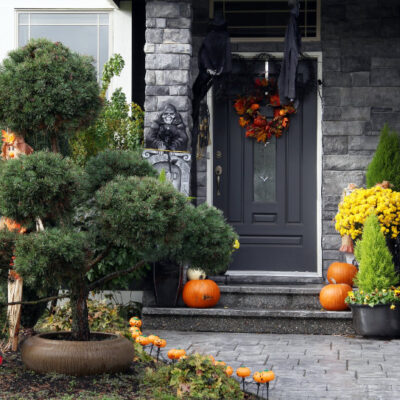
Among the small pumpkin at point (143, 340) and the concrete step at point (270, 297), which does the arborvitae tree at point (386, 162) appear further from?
the small pumpkin at point (143, 340)

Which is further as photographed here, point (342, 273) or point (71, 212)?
point (342, 273)

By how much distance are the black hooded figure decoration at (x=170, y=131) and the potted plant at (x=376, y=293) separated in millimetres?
1952

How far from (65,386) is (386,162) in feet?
14.7

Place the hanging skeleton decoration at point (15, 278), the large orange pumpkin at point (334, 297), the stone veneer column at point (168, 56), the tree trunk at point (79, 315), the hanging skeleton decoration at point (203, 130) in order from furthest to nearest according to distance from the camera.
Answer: the hanging skeleton decoration at point (203, 130)
the stone veneer column at point (168, 56)
the large orange pumpkin at point (334, 297)
the hanging skeleton decoration at point (15, 278)
the tree trunk at point (79, 315)

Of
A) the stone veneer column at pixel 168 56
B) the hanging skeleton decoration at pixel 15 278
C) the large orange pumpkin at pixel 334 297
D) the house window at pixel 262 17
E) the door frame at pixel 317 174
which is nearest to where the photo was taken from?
the hanging skeleton decoration at pixel 15 278

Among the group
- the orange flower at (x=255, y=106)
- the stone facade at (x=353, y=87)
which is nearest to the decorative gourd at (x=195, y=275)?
the stone facade at (x=353, y=87)

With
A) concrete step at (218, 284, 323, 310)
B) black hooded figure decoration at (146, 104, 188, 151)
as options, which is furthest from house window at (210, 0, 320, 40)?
concrete step at (218, 284, 323, 310)

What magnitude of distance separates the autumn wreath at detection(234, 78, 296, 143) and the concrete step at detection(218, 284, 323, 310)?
71.1 inches

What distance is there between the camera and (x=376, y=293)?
6.37 meters

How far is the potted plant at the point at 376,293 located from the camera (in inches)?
250

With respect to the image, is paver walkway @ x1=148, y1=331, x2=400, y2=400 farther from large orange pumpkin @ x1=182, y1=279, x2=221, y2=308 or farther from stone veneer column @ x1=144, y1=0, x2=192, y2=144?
stone veneer column @ x1=144, y1=0, x2=192, y2=144

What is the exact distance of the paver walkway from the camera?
14.7 feet

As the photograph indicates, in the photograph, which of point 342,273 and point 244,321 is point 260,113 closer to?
point 342,273

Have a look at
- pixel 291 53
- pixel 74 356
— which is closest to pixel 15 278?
pixel 74 356
